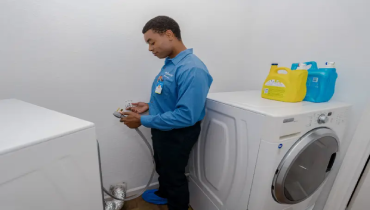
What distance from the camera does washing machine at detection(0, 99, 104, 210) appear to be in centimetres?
42

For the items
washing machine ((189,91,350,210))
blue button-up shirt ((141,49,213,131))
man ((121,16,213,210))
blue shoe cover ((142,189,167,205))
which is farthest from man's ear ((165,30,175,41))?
blue shoe cover ((142,189,167,205))

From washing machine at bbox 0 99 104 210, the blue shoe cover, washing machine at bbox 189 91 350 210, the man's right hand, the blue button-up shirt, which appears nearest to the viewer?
washing machine at bbox 0 99 104 210

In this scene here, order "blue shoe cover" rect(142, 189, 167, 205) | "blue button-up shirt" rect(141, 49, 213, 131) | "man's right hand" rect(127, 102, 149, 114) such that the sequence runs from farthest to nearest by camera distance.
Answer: "blue shoe cover" rect(142, 189, 167, 205) → "man's right hand" rect(127, 102, 149, 114) → "blue button-up shirt" rect(141, 49, 213, 131)

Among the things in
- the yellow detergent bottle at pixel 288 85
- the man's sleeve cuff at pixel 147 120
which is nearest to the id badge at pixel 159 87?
the man's sleeve cuff at pixel 147 120

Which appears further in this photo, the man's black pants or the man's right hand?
the man's right hand

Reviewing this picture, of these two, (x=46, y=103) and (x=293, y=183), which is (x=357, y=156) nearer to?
(x=293, y=183)

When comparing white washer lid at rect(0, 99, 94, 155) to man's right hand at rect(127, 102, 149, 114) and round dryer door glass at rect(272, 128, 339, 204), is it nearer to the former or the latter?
man's right hand at rect(127, 102, 149, 114)

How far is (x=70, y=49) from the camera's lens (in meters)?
1.06

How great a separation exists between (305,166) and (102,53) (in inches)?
55.1

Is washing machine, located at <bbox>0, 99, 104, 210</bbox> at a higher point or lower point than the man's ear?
lower

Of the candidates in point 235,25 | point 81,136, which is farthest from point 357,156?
point 81,136

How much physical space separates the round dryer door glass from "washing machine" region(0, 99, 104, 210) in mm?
807

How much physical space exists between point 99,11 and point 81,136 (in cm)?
90

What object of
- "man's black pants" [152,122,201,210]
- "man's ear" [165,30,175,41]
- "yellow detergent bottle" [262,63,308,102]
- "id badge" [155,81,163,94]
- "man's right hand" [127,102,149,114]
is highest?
"man's ear" [165,30,175,41]
